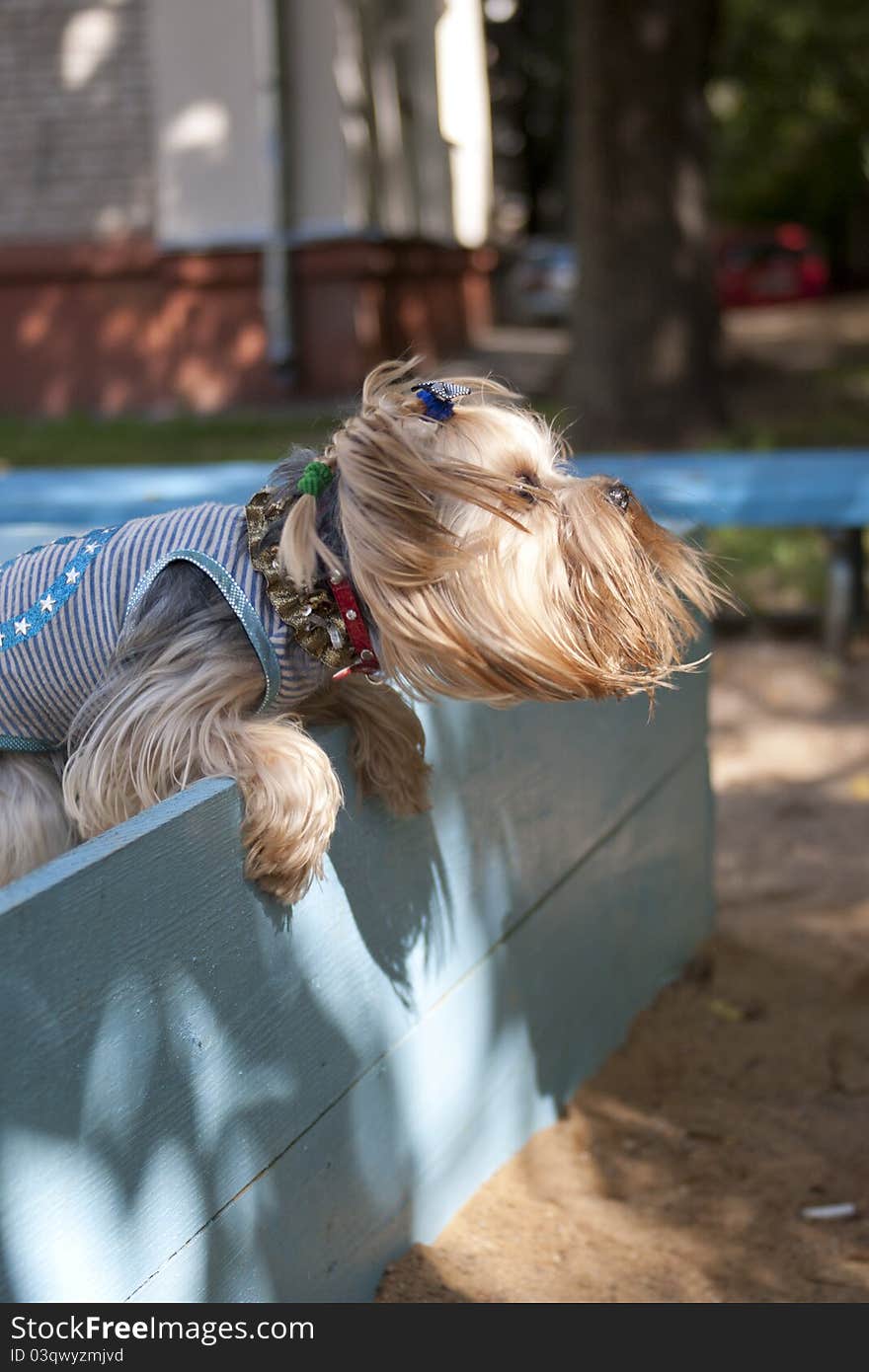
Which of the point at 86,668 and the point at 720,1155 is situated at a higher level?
Answer: the point at 86,668

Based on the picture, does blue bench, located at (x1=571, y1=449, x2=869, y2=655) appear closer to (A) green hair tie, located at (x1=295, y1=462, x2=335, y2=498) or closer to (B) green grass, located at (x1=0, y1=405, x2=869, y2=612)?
(B) green grass, located at (x1=0, y1=405, x2=869, y2=612)

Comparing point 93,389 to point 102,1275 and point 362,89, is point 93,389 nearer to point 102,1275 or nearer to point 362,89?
point 362,89

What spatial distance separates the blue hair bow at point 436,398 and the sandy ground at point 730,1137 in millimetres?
1463

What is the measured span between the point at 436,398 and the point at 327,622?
0.39 metres

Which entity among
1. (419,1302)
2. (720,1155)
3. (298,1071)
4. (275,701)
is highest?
(275,701)

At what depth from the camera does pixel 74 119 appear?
12742mm

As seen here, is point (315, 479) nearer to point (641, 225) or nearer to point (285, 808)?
point (285, 808)

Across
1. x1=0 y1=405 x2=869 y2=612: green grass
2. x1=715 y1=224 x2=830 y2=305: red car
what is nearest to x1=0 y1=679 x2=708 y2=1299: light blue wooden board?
x1=0 y1=405 x2=869 y2=612: green grass

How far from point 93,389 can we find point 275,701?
38.2ft

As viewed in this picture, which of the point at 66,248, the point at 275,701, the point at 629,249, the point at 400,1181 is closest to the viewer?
the point at 275,701

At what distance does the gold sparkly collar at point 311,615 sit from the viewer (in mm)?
2400

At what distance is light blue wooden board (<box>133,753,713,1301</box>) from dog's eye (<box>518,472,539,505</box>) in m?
0.99

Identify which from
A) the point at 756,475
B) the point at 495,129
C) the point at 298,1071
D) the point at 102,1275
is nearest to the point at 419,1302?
the point at 298,1071

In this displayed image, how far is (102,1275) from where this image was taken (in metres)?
1.78
